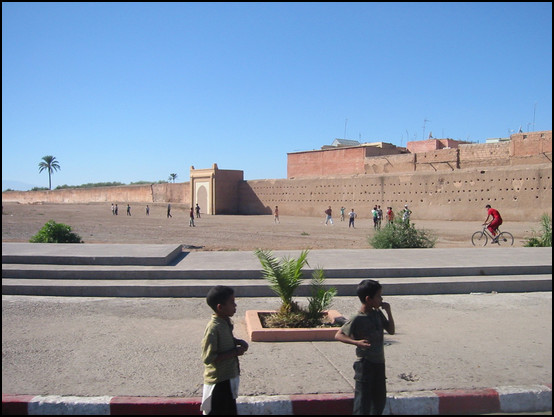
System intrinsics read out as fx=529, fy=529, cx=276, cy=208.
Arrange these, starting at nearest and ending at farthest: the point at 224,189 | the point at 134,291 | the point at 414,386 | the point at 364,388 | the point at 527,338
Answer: the point at 364,388 < the point at 414,386 < the point at 527,338 < the point at 134,291 < the point at 224,189

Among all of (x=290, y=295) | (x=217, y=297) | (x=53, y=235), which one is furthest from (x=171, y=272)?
(x=53, y=235)

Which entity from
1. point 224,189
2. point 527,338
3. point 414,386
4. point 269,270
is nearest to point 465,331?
point 527,338

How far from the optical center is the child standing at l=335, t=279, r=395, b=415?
3.50 meters

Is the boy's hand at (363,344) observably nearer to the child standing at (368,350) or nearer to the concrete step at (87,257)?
the child standing at (368,350)

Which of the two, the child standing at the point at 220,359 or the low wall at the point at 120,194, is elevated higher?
the low wall at the point at 120,194

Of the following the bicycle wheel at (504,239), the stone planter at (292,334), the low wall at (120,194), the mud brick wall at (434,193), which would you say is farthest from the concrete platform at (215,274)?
the low wall at (120,194)

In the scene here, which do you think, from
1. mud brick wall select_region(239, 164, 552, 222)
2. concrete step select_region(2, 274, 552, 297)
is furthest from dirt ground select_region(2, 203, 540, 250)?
concrete step select_region(2, 274, 552, 297)

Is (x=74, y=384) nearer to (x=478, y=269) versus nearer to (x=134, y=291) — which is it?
(x=134, y=291)

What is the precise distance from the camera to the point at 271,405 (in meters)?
Answer: 4.32

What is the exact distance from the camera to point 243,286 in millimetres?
8414

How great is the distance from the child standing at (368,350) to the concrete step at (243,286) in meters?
4.55

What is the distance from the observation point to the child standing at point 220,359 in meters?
3.38

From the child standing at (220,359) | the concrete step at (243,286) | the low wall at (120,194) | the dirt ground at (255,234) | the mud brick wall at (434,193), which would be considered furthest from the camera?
the low wall at (120,194)

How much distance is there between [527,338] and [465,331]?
0.68 metres
